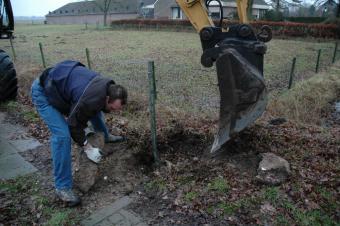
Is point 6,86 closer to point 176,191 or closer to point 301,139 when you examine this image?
point 176,191

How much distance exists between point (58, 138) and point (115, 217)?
1.06 m

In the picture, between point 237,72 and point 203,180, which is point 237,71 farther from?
point 203,180

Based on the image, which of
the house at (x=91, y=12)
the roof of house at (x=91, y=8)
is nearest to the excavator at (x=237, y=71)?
the roof of house at (x=91, y=8)

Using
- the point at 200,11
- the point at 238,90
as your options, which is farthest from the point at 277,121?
the point at 200,11

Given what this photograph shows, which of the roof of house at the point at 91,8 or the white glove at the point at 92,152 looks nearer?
the white glove at the point at 92,152

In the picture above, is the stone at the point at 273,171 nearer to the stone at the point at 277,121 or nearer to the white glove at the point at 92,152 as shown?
the stone at the point at 277,121

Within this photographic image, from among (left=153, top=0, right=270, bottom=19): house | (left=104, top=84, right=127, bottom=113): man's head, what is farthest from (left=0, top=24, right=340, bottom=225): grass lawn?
(left=153, top=0, right=270, bottom=19): house

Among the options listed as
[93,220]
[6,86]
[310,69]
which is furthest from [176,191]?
[310,69]

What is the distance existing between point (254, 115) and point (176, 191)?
1307 mm

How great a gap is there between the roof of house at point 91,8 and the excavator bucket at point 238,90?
5574 cm

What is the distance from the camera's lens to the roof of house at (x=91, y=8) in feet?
206

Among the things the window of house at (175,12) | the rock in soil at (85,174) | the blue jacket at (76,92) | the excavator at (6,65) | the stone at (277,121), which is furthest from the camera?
the window of house at (175,12)

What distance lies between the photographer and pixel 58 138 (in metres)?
3.66

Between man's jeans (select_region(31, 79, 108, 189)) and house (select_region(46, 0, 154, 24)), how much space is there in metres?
59.0
